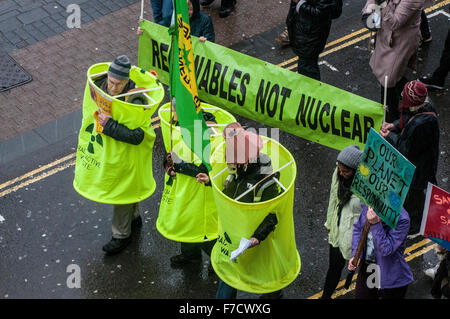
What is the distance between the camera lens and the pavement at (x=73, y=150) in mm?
8188

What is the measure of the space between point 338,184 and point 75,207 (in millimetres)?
3476

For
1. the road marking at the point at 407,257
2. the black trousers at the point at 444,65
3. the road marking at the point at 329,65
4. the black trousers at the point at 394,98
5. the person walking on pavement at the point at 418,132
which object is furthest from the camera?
the road marking at the point at 329,65

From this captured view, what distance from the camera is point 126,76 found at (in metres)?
7.59

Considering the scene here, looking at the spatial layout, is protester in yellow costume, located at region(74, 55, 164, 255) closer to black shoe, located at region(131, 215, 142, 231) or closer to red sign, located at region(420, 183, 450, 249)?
black shoe, located at region(131, 215, 142, 231)

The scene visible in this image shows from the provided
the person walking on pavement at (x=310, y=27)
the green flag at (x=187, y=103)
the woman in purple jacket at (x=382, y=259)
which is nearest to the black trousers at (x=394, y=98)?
the person walking on pavement at (x=310, y=27)

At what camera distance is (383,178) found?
611 centimetres

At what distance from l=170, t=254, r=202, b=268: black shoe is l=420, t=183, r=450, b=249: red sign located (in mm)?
2641

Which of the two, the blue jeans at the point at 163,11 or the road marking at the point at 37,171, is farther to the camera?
the blue jeans at the point at 163,11

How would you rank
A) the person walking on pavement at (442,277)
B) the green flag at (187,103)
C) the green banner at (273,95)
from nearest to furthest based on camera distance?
the green flag at (187,103) → the person walking on pavement at (442,277) → the green banner at (273,95)

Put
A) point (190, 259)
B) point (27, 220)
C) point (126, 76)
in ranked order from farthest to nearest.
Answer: point (27, 220), point (190, 259), point (126, 76)

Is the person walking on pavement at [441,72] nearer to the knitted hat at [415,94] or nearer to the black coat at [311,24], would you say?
the black coat at [311,24]

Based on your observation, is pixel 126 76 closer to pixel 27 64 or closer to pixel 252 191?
pixel 252 191

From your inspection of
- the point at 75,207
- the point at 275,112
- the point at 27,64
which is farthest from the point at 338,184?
the point at 27,64

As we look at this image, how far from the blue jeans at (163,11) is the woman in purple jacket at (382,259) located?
4.31 m
